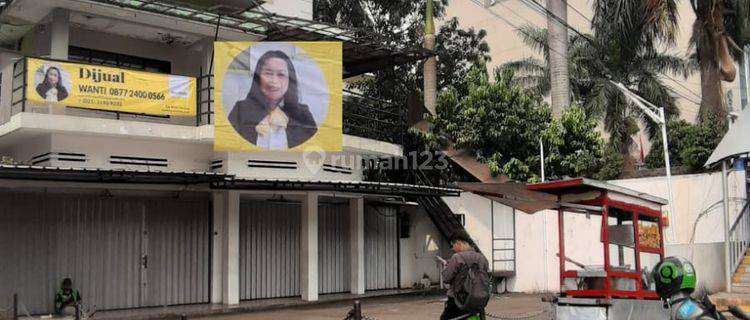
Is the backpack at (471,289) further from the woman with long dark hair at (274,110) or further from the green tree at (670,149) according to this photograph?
the green tree at (670,149)

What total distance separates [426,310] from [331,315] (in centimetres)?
222

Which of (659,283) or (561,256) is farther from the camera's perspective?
(561,256)

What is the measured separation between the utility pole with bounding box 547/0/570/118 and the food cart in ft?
34.1

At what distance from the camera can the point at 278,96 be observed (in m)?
16.0

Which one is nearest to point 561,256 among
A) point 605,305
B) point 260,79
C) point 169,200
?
point 605,305

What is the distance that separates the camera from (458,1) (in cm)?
5209

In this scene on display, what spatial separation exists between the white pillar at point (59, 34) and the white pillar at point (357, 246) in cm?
779

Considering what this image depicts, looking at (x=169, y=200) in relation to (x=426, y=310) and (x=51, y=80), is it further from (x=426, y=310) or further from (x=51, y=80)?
(x=426, y=310)

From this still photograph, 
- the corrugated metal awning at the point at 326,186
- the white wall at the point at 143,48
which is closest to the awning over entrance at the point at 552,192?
the corrugated metal awning at the point at 326,186

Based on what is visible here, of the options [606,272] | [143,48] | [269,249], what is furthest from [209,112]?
[606,272]

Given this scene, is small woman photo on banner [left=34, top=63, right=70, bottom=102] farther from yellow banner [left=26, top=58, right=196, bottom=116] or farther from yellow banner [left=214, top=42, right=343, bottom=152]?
yellow banner [left=214, top=42, right=343, bottom=152]

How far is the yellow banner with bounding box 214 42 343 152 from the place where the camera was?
15469 mm

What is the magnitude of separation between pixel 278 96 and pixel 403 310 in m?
5.39

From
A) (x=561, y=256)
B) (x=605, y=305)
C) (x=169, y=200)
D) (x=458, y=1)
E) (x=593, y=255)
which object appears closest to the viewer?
(x=605, y=305)
